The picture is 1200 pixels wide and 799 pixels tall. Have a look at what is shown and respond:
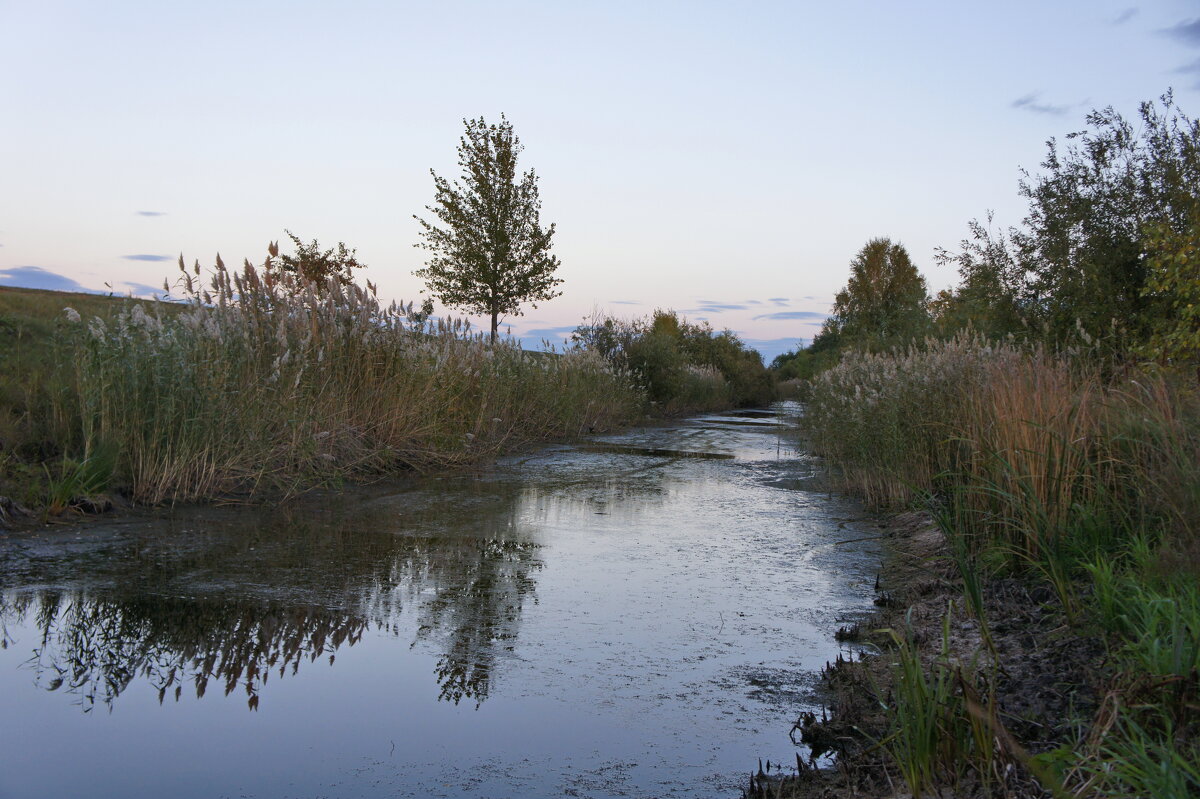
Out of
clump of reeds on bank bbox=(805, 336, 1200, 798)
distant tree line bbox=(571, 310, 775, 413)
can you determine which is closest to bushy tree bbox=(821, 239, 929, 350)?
distant tree line bbox=(571, 310, 775, 413)

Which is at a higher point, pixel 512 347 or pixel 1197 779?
pixel 512 347

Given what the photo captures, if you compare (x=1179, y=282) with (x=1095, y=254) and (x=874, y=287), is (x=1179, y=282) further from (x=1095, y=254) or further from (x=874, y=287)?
(x=874, y=287)

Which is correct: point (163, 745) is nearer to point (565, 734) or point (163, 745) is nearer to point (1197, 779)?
point (565, 734)

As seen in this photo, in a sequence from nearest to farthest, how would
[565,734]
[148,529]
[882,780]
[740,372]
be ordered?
1. [882,780]
2. [565,734]
3. [148,529]
4. [740,372]

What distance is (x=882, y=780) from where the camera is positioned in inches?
102

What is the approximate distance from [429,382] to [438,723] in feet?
26.9

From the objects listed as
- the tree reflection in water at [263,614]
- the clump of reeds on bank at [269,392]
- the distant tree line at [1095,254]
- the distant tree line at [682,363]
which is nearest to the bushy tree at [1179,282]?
the distant tree line at [1095,254]

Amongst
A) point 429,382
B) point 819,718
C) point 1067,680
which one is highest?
point 429,382

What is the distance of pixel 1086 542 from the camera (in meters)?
4.35

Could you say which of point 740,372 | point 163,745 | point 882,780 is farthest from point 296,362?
point 740,372

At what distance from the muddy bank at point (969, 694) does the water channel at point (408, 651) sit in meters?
0.17

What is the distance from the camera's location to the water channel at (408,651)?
111 inches

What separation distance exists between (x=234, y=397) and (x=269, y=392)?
1.88ft

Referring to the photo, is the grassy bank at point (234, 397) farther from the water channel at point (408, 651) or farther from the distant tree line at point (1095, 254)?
the distant tree line at point (1095, 254)
